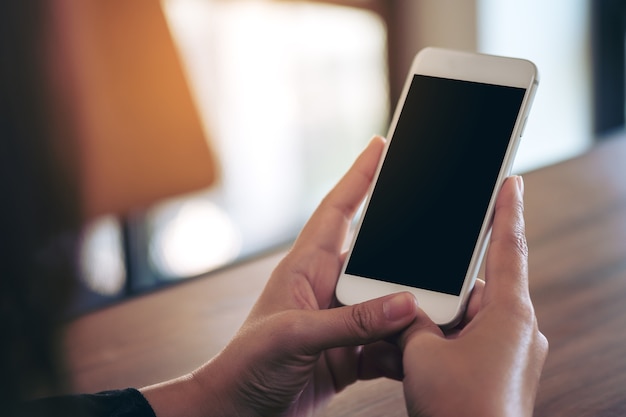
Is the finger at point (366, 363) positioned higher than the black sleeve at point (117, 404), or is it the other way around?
the black sleeve at point (117, 404)

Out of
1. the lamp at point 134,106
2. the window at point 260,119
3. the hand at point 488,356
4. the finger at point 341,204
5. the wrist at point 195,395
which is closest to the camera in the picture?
the hand at point 488,356

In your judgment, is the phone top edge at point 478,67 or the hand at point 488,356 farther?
the phone top edge at point 478,67

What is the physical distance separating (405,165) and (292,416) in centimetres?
21

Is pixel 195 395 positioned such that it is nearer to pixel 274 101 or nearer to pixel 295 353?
pixel 295 353

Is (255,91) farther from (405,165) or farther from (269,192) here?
(405,165)

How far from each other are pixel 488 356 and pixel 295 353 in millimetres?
140

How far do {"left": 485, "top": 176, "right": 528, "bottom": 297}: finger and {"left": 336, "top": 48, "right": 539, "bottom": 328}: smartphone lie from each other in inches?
0.7

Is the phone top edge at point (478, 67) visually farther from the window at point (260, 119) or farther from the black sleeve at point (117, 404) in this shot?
the window at point (260, 119)

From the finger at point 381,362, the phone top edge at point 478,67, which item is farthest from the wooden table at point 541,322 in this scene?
the phone top edge at point 478,67

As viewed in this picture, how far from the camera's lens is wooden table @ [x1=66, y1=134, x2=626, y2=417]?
21.1 inches

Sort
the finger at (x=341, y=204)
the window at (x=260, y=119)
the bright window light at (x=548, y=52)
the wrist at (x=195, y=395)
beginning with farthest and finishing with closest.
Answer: the bright window light at (x=548, y=52)
the window at (x=260, y=119)
the finger at (x=341, y=204)
the wrist at (x=195, y=395)

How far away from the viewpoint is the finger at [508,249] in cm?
49

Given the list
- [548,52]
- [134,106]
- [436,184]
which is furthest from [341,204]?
[548,52]

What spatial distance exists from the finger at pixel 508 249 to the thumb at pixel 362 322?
0.06 meters
